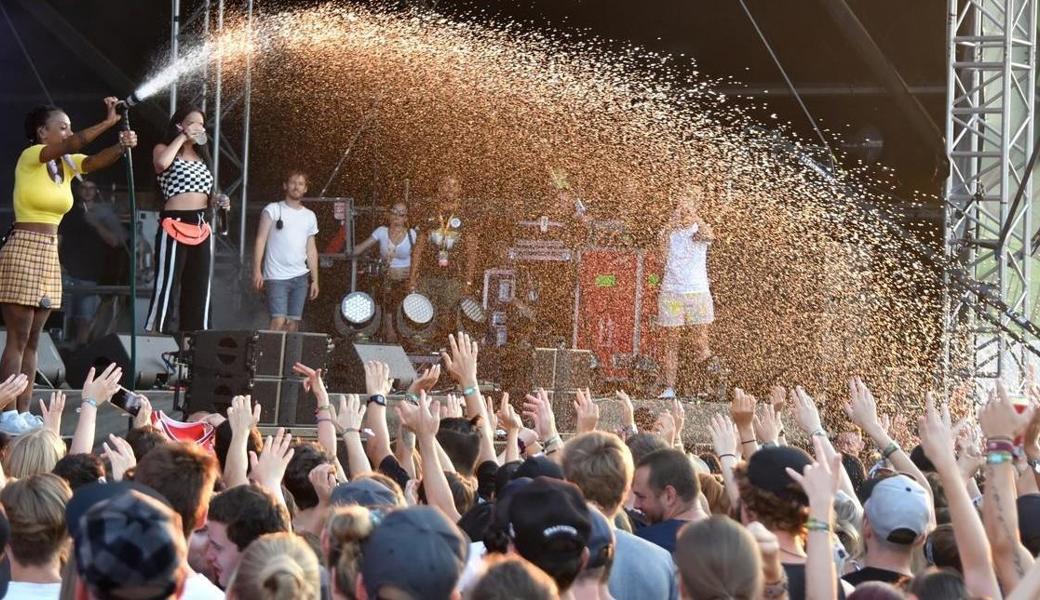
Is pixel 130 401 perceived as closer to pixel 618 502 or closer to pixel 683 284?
pixel 618 502

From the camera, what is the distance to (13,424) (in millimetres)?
6480

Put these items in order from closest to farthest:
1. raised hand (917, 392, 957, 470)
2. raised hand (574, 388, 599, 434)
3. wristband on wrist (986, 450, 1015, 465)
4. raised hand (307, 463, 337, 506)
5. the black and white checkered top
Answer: raised hand (917, 392, 957, 470) → wristband on wrist (986, 450, 1015, 465) → raised hand (307, 463, 337, 506) → raised hand (574, 388, 599, 434) → the black and white checkered top

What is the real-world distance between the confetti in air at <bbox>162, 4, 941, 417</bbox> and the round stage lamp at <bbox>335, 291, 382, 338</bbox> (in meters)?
1.32

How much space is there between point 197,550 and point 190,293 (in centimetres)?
635

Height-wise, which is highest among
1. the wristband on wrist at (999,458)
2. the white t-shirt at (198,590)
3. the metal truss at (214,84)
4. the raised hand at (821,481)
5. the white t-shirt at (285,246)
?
the metal truss at (214,84)

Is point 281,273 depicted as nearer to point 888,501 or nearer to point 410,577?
point 888,501

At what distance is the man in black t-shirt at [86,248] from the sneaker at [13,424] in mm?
7714

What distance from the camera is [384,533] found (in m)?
2.65

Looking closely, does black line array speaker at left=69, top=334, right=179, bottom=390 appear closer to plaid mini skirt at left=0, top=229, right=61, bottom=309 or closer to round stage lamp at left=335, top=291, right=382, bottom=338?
plaid mini skirt at left=0, top=229, right=61, bottom=309

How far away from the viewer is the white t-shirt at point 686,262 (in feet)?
39.8

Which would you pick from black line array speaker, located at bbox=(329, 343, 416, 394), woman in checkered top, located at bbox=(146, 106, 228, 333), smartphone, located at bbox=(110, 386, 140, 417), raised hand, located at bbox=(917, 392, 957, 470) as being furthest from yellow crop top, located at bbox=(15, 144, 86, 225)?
raised hand, located at bbox=(917, 392, 957, 470)

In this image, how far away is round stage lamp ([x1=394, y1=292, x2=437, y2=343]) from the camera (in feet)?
45.2

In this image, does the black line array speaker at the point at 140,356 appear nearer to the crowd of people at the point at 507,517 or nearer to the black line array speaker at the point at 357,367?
the black line array speaker at the point at 357,367

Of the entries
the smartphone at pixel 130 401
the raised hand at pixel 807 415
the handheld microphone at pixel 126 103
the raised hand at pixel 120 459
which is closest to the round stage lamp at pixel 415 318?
the smartphone at pixel 130 401
